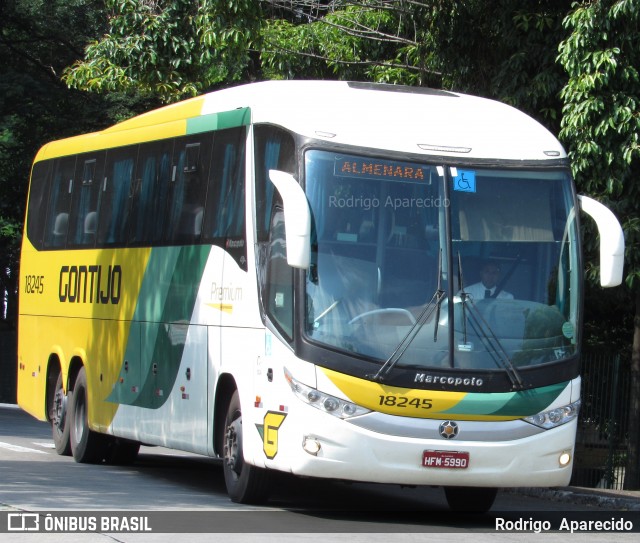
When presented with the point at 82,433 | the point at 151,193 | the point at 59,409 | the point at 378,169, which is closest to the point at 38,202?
the point at 59,409

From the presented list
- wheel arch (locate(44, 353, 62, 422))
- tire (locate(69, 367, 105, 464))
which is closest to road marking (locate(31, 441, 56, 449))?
wheel arch (locate(44, 353, 62, 422))

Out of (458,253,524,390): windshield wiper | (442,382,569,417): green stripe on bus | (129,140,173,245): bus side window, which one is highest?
(129,140,173,245): bus side window

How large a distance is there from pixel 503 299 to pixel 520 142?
1.47 meters

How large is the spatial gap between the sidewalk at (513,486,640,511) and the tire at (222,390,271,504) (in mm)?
5192

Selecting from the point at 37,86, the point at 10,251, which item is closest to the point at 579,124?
the point at 37,86

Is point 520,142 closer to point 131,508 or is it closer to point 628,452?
point 131,508

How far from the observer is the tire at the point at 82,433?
15.8m

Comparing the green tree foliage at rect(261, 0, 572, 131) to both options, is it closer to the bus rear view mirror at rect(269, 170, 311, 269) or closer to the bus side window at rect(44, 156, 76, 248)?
the bus side window at rect(44, 156, 76, 248)

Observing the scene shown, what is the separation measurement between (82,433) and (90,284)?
1831mm

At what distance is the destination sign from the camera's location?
1074cm

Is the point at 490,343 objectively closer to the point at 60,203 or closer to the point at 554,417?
the point at 554,417

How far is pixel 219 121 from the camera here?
12.6m

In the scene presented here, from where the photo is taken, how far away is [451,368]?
10.4m

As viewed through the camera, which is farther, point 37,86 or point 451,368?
point 37,86
